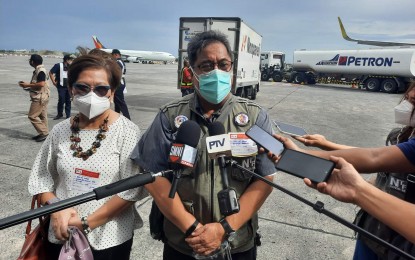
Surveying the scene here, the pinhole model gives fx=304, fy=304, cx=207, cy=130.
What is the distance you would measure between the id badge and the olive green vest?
50cm

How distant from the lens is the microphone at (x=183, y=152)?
114 centimetres

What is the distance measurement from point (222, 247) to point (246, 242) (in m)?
0.31

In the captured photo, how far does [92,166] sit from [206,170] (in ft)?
2.34

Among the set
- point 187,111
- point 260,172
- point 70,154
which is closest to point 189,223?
point 260,172

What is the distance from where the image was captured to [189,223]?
5.33 ft

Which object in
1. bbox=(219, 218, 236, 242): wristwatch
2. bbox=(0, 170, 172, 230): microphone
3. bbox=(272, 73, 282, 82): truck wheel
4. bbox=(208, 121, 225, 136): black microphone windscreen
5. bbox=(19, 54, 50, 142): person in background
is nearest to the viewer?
bbox=(0, 170, 172, 230): microphone

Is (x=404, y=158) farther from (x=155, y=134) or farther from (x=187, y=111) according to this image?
(x=155, y=134)

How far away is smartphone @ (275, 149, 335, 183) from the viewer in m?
1.01

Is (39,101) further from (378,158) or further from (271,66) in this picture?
(271,66)

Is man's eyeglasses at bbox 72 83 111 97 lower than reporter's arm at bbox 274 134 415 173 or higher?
higher

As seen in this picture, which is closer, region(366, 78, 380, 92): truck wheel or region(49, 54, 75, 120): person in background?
region(49, 54, 75, 120): person in background

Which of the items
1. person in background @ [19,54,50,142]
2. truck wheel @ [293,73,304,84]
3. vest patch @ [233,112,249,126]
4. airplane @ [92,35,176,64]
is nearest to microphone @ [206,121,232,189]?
vest patch @ [233,112,249,126]

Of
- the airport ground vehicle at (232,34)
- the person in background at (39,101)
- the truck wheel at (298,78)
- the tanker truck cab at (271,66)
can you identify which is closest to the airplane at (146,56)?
the tanker truck cab at (271,66)

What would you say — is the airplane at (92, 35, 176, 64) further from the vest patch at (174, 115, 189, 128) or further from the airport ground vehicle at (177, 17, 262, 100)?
the vest patch at (174, 115, 189, 128)
